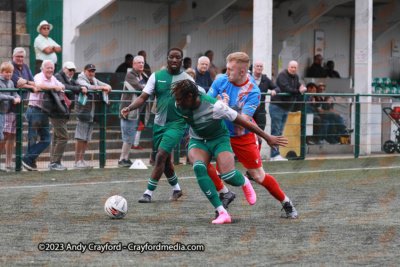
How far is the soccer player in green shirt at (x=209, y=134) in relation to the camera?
777 centimetres

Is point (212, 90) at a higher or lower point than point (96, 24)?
lower

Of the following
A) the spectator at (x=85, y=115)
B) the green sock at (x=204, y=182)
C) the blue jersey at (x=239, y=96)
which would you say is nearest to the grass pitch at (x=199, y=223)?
the green sock at (x=204, y=182)

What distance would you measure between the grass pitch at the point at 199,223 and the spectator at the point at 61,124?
34.9 inches

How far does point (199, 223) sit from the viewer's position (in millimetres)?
8023

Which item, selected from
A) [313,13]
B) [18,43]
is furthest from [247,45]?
[18,43]

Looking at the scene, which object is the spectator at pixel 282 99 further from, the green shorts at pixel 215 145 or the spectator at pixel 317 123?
the green shorts at pixel 215 145

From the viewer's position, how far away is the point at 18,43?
57.5ft

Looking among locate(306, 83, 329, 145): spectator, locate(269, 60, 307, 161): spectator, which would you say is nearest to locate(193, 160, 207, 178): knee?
locate(269, 60, 307, 161): spectator

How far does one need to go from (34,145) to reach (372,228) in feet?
25.3

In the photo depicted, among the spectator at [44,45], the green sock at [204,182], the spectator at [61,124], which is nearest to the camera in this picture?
the green sock at [204,182]

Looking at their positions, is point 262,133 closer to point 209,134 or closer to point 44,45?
point 209,134

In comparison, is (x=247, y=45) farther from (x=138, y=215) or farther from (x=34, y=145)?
(x=138, y=215)

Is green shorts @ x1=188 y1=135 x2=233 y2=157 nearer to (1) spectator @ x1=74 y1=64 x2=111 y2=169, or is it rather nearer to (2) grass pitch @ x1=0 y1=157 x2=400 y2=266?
(2) grass pitch @ x1=0 y1=157 x2=400 y2=266

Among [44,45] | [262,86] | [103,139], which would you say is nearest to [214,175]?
[103,139]
